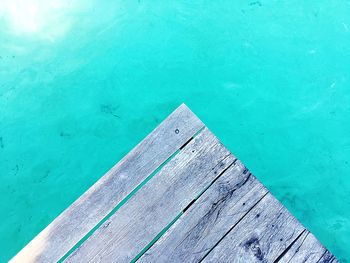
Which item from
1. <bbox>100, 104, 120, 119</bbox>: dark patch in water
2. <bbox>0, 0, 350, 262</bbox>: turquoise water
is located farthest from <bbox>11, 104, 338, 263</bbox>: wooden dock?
<bbox>100, 104, 120, 119</bbox>: dark patch in water

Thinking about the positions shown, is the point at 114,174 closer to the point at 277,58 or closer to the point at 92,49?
the point at 92,49

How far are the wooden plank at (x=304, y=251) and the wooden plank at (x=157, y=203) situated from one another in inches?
16.6

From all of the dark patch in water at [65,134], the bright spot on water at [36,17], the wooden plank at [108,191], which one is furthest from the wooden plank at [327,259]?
the bright spot on water at [36,17]

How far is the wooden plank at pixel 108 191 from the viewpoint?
137cm

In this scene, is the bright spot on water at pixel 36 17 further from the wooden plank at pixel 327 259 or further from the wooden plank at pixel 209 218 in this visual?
A: the wooden plank at pixel 327 259

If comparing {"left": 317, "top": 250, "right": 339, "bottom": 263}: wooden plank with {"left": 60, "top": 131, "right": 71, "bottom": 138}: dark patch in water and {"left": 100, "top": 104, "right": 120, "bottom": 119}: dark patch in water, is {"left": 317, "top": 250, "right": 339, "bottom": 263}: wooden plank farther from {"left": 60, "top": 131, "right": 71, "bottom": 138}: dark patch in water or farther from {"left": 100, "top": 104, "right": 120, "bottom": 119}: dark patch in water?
{"left": 60, "top": 131, "right": 71, "bottom": 138}: dark patch in water

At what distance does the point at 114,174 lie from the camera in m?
1.46

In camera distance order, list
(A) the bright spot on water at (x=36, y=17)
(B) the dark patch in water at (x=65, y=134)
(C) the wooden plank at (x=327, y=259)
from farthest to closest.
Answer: (A) the bright spot on water at (x=36, y=17) < (B) the dark patch in water at (x=65, y=134) < (C) the wooden plank at (x=327, y=259)

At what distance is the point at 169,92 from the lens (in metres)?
2.56

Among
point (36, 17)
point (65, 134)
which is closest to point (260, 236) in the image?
point (65, 134)

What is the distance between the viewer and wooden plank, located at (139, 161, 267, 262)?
135cm

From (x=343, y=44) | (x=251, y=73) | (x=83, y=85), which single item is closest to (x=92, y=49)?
(x=83, y=85)

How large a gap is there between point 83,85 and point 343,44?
2042mm

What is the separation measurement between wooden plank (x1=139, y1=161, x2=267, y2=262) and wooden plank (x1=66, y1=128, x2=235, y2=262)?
39 mm
